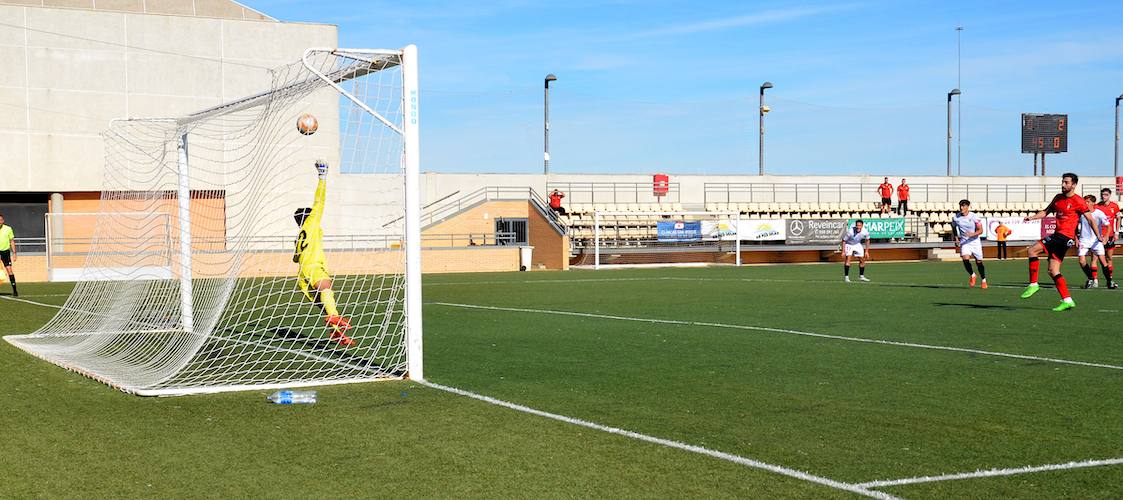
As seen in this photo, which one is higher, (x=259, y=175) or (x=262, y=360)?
(x=259, y=175)

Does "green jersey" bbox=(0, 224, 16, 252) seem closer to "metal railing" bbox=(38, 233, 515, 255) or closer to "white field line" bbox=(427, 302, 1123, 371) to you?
"metal railing" bbox=(38, 233, 515, 255)

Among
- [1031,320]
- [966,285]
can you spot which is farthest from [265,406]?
[966,285]

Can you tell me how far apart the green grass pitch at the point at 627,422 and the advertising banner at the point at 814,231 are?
27.5m

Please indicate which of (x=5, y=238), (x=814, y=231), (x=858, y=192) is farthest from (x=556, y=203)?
(x=858, y=192)

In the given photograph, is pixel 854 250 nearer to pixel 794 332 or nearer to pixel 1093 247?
pixel 1093 247

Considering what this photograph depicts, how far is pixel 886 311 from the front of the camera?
15.9m

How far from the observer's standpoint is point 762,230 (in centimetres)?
4006

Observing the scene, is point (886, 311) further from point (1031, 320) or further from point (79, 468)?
point (79, 468)

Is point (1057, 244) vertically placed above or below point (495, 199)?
below

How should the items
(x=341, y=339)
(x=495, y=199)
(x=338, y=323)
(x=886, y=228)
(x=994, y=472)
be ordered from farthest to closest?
(x=886, y=228) < (x=495, y=199) < (x=338, y=323) < (x=341, y=339) < (x=994, y=472)

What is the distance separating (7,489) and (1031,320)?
494 inches

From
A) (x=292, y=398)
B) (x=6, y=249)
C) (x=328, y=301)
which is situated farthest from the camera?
(x=6, y=249)

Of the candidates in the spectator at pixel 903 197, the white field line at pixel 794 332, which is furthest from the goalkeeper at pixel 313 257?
the spectator at pixel 903 197

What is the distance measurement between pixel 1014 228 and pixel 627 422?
40.8 meters
